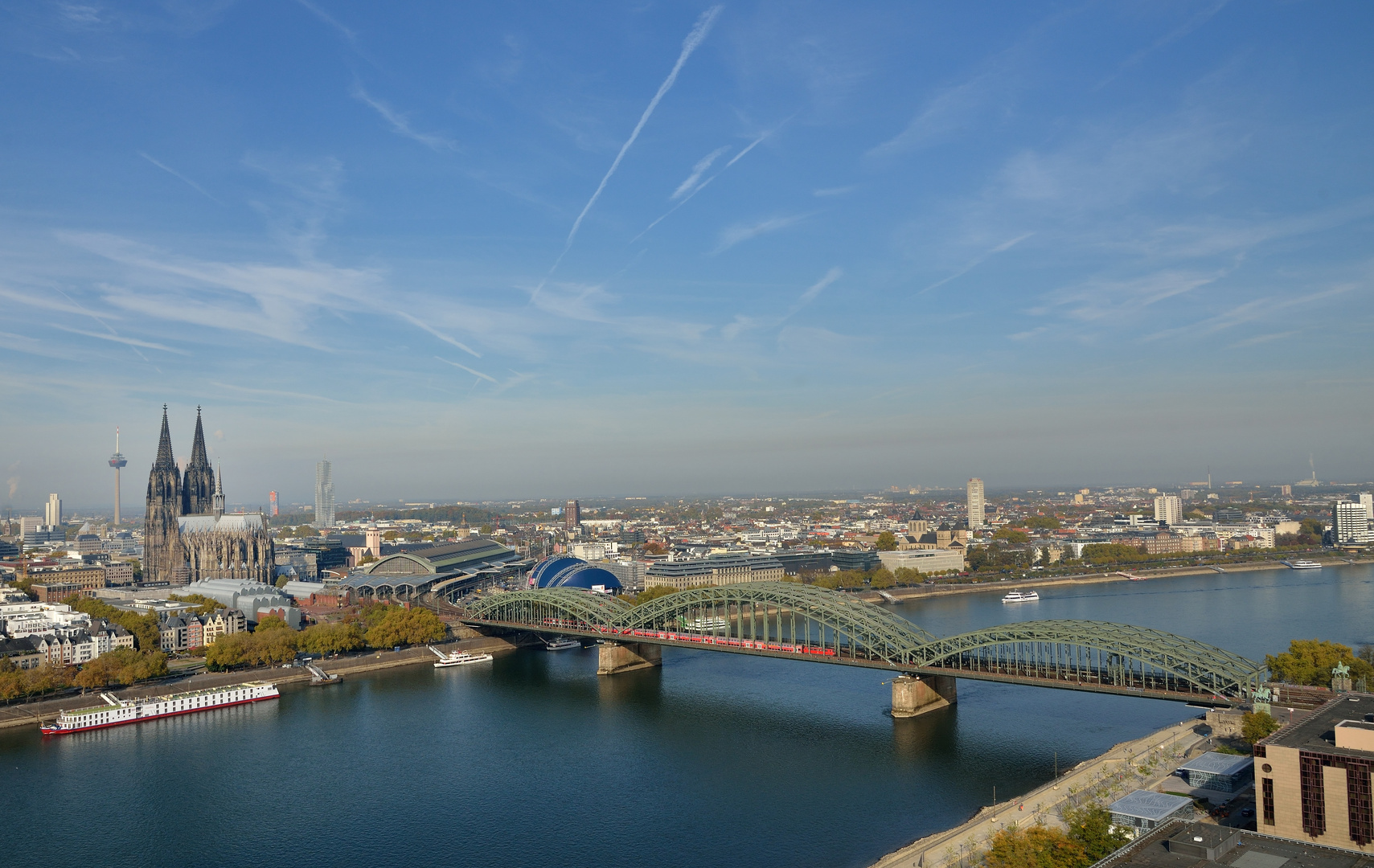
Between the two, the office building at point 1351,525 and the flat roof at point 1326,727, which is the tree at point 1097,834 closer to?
the flat roof at point 1326,727

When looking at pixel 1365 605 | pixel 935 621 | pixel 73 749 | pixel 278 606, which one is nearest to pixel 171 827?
pixel 73 749

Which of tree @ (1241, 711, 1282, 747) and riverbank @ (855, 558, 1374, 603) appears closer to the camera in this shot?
tree @ (1241, 711, 1282, 747)

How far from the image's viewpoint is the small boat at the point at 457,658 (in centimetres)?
4688

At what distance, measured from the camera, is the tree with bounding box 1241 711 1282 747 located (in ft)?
76.6

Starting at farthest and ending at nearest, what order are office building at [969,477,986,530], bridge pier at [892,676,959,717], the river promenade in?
office building at [969,477,986,530], bridge pier at [892,676,959,717], the river promenade

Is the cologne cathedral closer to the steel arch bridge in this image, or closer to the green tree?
the steel arch bridge

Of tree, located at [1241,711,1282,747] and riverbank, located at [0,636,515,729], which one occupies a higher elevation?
tree, located at [1241,711,1282,747]

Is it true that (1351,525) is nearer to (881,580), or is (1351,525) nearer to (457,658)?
(881,580)

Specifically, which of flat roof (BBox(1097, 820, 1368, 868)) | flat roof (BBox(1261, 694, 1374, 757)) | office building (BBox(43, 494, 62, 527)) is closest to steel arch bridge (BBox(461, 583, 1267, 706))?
flat roof (BBox(1261, 694, 1374, 757))

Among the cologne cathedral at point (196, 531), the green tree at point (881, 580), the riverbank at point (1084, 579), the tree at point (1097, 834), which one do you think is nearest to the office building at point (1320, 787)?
the tree at point (1097, 834)

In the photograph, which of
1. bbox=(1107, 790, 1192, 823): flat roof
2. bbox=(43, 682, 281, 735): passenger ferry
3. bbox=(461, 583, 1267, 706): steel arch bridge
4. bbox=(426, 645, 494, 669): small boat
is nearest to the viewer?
bbox=(1107, 790, 1192, 823): flat roof

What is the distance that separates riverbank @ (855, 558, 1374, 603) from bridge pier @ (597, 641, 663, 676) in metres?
29.0

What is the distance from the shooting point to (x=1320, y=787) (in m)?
17.2

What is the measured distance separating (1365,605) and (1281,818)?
50.1 meters
